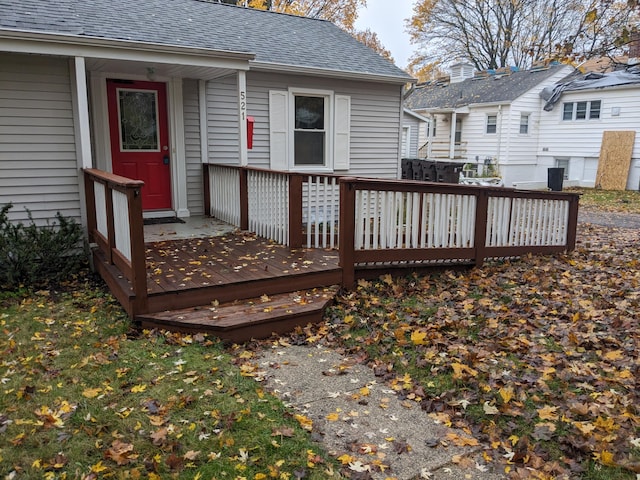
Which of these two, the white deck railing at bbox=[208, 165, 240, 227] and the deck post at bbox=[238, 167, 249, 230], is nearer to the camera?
the deck post at bbox=[238, 167, 249, 230]

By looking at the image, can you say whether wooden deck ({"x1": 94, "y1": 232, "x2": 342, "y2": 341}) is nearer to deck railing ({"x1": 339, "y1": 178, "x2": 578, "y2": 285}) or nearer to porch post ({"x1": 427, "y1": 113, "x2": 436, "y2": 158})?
deck railing ({"x1": 339, "y1": 178, "x2": 578, "y2": 285})

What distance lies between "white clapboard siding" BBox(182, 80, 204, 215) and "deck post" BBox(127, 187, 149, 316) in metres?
4.36

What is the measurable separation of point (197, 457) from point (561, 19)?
31717 millimetres

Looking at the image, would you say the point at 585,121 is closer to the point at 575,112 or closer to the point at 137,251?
the point at 575,112

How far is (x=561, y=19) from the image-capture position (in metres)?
28.1

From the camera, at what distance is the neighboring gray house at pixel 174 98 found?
21.8 ft

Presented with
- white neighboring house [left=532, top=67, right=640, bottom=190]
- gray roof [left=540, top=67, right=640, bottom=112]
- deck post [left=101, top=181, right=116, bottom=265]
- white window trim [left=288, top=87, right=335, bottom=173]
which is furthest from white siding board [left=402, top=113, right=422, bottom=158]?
deck post [left=101, top=181, right=116, bottom=265]

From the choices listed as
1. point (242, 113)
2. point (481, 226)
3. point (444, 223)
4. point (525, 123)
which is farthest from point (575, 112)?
point (242, 113)

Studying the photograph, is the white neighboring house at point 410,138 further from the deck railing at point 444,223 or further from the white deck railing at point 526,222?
the deck railing at point 444,223

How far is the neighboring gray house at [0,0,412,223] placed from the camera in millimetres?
6637

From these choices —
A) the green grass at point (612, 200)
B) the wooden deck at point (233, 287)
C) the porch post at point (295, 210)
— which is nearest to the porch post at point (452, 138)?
the green grass at point (612, 200)

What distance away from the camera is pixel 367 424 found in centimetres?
331

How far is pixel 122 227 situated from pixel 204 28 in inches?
219

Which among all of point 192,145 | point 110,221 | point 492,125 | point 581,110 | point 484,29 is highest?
point 484,29
